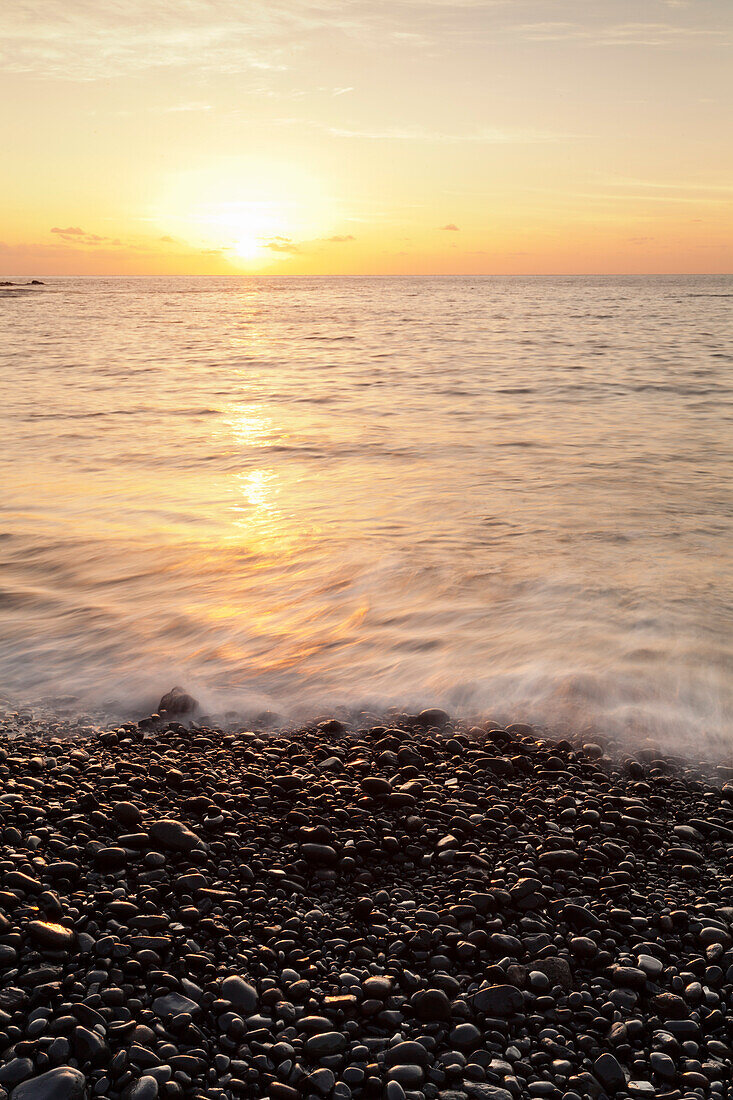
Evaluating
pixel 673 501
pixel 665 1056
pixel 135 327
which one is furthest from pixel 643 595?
pixel 135 327

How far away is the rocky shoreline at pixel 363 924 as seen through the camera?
7.95ft

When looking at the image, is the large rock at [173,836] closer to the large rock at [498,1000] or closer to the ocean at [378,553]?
the large rock at [498,1000]

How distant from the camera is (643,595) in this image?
270 inches

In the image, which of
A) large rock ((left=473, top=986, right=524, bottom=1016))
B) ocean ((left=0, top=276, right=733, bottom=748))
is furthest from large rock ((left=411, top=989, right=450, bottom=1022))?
ocean ((left=0, top=276, right=733, bottom=748))

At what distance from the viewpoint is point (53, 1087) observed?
7.45 ft

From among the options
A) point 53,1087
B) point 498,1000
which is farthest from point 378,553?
point 53,1087

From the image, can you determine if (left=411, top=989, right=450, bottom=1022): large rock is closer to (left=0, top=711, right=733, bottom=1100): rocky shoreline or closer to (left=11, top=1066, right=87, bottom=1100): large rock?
(left=0, top=711, right=733, bottom=1100): rocky shoreline

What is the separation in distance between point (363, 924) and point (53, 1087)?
118cm

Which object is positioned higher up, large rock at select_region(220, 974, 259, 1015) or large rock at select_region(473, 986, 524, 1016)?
large rock at select_region(220, 974, 259, 1015)

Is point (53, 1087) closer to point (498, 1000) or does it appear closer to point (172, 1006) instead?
point (172, 1006)

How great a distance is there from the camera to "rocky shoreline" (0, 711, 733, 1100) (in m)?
2.42

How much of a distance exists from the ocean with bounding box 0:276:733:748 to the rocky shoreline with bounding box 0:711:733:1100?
0.94 meters

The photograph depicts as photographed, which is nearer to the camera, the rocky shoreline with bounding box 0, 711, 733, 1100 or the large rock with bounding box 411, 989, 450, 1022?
the rocky shoreline with bounding box 0, 711, 733, 1100

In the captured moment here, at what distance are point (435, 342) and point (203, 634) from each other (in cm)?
2920
